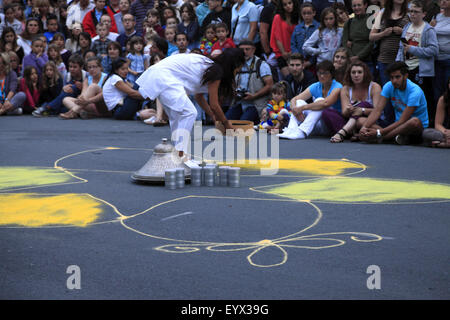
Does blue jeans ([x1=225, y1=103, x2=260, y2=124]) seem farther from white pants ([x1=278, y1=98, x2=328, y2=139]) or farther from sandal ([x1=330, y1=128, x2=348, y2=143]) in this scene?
sandal ([x1=330, y1=128, x2=348, y2=143])

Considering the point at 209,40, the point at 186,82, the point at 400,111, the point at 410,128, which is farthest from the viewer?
the point at 209,40

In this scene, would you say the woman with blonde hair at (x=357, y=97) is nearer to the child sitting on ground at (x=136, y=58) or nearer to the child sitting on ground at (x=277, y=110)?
the child sitting on ground at (x=277, y=110)

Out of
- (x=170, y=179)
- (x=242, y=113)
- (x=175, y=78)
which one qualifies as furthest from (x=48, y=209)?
(x=242, y=113)

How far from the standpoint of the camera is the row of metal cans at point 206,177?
186 inches

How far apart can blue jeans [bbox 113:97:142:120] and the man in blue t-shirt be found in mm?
4438

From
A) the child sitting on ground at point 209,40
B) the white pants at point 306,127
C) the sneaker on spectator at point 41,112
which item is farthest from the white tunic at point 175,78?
the sneaker on spectator at point 41,112

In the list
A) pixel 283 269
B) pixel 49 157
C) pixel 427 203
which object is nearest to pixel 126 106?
pixel 49 157

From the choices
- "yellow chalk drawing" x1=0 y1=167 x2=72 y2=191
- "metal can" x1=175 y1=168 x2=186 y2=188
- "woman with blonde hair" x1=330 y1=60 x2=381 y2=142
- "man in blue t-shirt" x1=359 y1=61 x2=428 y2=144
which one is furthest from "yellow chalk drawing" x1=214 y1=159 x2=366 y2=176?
"yellow chalk drawing" x1=0 y1=167 x2=72 y2=191

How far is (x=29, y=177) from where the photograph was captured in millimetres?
5230

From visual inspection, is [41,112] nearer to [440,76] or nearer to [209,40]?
[209,40]

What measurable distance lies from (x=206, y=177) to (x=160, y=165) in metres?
0.40

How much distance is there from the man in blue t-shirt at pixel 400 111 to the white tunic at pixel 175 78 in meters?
2.56

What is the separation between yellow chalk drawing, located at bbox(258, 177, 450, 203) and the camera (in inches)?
174
